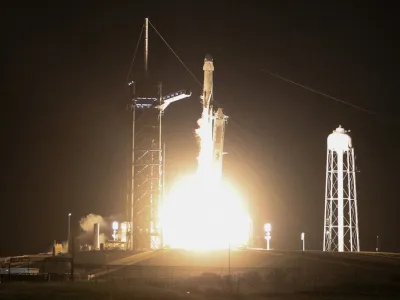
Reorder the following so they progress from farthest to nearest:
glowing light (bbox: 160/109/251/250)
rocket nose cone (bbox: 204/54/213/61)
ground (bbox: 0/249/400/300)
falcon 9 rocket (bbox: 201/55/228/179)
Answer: glowing light (bbox: 160/109/251/250) < falcon 9 rocket (bbox: 201/55/228/179) < rocket nose cone (bbox: 204/54/213/61) < ground (bbox: 0/249/400/300)

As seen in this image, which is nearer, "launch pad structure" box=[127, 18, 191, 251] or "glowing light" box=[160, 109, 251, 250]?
"glowing light" box=[160, 109, 251, 250]

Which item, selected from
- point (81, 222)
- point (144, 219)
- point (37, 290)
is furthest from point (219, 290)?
point (81, 222)

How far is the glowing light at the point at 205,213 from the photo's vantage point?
64.8m

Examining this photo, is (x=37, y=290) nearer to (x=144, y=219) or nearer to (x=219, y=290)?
(x=219, y=290)

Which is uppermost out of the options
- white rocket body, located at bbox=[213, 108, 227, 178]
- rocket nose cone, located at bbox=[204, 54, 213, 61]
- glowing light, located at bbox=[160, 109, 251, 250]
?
rocket nose cone, located at bbox=[204, 54, 213, 61]

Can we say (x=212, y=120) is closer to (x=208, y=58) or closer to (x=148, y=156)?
(x=208, y=58)

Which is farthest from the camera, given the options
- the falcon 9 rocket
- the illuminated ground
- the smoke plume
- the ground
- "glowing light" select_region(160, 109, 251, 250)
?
the smoke plume

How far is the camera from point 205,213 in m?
65.7

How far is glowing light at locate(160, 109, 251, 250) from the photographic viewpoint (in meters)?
64.8

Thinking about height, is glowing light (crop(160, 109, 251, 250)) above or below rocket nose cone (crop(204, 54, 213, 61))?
below

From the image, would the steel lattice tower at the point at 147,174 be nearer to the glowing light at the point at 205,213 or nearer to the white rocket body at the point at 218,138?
the glowing light at the point at 205,213

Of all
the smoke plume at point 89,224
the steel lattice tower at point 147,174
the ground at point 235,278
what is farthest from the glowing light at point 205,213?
the smoke plume at point 89,224

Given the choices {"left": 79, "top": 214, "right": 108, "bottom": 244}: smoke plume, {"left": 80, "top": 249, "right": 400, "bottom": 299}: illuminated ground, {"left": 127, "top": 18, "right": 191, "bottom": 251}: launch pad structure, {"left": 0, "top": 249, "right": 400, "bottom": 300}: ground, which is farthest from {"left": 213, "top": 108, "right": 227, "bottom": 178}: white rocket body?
{"left": 79, "top": 214, "right": 108, "bottom": 244}: smoke plume

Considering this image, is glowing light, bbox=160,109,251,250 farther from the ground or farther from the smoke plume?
the smoke plume
